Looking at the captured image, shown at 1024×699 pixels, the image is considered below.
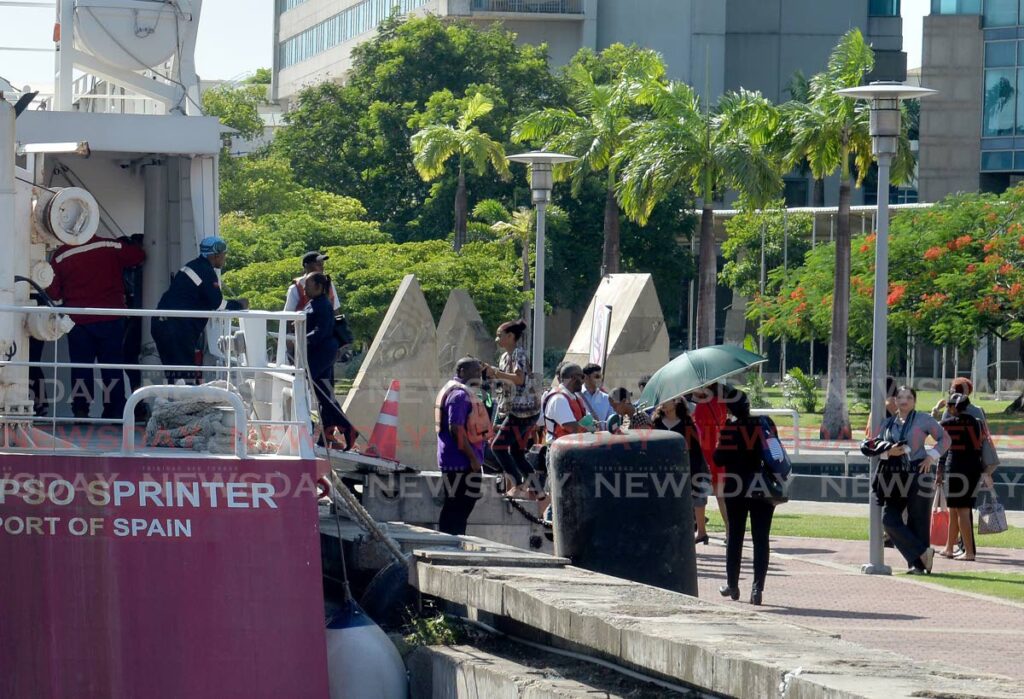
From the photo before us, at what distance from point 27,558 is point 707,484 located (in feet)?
26.0

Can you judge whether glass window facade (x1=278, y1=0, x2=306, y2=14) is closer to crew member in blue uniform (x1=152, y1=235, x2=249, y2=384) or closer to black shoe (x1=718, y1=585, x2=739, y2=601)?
crew member in blue uniform (x1=152, y1=235, x2=249, y2=384)

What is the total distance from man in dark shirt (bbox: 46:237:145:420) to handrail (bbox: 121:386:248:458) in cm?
323

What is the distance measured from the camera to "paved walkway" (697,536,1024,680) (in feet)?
34.6

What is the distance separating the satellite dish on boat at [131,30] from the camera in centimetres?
1347

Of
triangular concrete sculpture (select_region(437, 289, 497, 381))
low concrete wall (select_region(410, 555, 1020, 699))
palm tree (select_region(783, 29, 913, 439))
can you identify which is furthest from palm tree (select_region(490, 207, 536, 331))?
low concrete wall (select_region(410, 555, 1020, 699))

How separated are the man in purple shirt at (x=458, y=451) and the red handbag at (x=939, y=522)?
237 inches

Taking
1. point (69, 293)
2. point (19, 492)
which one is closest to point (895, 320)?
point (69, 293)

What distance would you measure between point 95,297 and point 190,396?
3935mm

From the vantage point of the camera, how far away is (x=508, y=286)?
147ft

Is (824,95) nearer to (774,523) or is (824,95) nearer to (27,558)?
(774,523)

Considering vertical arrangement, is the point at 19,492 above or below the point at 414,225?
below

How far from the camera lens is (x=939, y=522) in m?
16.4

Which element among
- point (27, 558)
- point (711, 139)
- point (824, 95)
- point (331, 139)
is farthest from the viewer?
point (331, 139)

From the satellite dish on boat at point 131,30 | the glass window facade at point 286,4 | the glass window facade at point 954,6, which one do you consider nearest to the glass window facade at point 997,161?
the glass window facade at point 954,6
